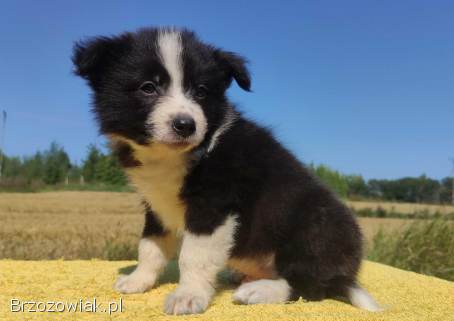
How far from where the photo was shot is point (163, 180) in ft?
13.9

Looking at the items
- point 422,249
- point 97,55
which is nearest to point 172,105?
point 97,55

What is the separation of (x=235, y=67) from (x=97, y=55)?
1.23 m

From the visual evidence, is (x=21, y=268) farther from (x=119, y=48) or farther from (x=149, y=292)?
(x=119, y=48)

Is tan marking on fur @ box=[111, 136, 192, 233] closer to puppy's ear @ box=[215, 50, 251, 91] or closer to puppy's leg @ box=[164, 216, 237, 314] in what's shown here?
puppy's leg @ box=[164, 216, 237, 314]

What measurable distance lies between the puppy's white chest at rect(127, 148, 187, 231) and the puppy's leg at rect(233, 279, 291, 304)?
77 centimetres

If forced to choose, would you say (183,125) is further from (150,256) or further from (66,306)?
(66,306)

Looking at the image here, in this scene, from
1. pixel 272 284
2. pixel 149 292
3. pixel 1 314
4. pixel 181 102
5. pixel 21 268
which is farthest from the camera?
pixel 21 268

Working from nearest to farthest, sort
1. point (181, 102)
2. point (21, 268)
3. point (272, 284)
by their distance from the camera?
1. point (181, 102)
2. point (272, 284)
3. point (21, 268)

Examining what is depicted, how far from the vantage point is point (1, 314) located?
3623mm

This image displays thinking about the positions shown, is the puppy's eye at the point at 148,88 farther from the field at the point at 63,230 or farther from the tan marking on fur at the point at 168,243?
the field at the point at 63,230

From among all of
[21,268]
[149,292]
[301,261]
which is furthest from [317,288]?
[21,268]

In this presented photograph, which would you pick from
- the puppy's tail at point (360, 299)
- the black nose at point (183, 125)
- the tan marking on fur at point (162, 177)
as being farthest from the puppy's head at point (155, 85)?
the puppy's tail at point (360, 299)

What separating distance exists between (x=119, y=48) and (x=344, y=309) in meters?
2.88

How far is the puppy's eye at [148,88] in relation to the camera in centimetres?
399
